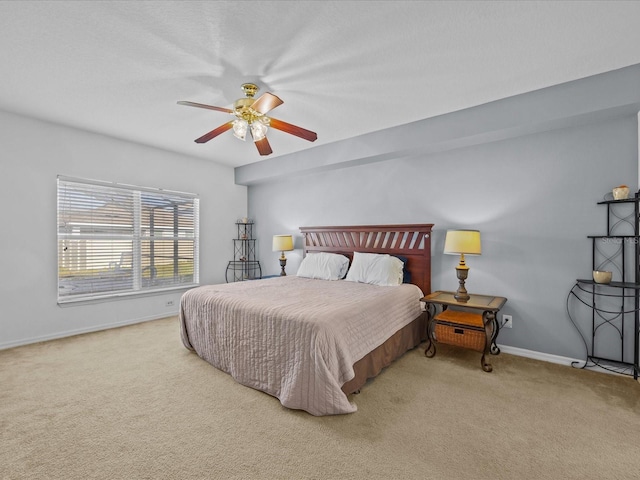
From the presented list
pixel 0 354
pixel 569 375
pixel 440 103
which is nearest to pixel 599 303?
pixel 569 375

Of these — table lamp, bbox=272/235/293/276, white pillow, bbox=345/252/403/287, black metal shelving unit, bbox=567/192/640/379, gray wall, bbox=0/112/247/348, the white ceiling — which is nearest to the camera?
the white ceiling

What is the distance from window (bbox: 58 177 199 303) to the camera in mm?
3701

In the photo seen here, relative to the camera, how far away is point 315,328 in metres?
2.03

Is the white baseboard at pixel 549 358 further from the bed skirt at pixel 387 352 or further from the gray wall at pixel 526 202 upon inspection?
the bed skirt at pixel 387 352

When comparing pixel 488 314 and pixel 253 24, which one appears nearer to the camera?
pixel 253 24

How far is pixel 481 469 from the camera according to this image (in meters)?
1.55

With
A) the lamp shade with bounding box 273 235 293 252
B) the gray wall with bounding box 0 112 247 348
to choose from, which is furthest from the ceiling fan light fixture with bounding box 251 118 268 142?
the gray wall with bounding box 0 112 247 348

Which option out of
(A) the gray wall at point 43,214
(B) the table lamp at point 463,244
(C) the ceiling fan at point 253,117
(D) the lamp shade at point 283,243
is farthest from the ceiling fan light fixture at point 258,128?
(A) the gray wall at point 43,214

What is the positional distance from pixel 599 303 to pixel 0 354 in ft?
19.3

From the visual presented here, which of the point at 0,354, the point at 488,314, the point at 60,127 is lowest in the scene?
the point at 0,354

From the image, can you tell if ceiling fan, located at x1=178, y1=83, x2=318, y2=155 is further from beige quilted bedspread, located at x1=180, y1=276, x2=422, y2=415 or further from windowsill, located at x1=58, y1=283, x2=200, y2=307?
windowsill, located at x1=58, y1=283, x2=200, y2=307

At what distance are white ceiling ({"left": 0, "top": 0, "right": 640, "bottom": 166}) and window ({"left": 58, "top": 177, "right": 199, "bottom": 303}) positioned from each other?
1166 mm

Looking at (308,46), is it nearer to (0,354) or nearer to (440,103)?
(440,103)

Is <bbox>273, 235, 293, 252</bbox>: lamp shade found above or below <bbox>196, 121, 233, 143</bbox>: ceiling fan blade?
below
